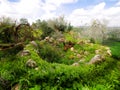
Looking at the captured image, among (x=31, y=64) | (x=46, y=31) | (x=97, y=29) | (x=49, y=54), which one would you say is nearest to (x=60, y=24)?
(x=46, y=31)

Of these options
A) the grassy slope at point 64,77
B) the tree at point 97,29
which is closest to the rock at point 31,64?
the grassy slope at point 64,77

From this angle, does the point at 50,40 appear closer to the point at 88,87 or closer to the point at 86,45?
the point at 86,45

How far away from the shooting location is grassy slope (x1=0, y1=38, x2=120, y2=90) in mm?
7215

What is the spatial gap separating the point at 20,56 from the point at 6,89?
1.98 meters

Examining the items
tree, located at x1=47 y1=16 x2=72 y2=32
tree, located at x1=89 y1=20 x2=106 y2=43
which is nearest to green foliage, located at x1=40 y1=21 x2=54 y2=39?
tree, located at x1=47 y1=16 x2=72 y2=32

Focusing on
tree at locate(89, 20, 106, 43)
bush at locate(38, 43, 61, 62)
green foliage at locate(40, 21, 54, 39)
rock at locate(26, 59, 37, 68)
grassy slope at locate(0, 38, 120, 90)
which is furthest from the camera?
tree at locate(89, 20, 106, 43)

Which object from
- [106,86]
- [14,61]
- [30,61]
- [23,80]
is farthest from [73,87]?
[14,61]

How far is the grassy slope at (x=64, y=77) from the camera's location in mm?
7215

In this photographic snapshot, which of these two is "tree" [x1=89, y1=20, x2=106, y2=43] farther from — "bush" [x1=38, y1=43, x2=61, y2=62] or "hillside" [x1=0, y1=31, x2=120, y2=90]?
"hillside" [x1=0, y1=31, x2=120, y2=90]

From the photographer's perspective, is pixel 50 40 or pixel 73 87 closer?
pixel 73 87

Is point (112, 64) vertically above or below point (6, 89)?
above

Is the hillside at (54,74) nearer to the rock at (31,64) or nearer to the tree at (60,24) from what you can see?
the rock at (31,64)

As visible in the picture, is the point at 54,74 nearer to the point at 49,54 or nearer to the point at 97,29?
the point at 49,54

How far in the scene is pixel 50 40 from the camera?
1498 cm
